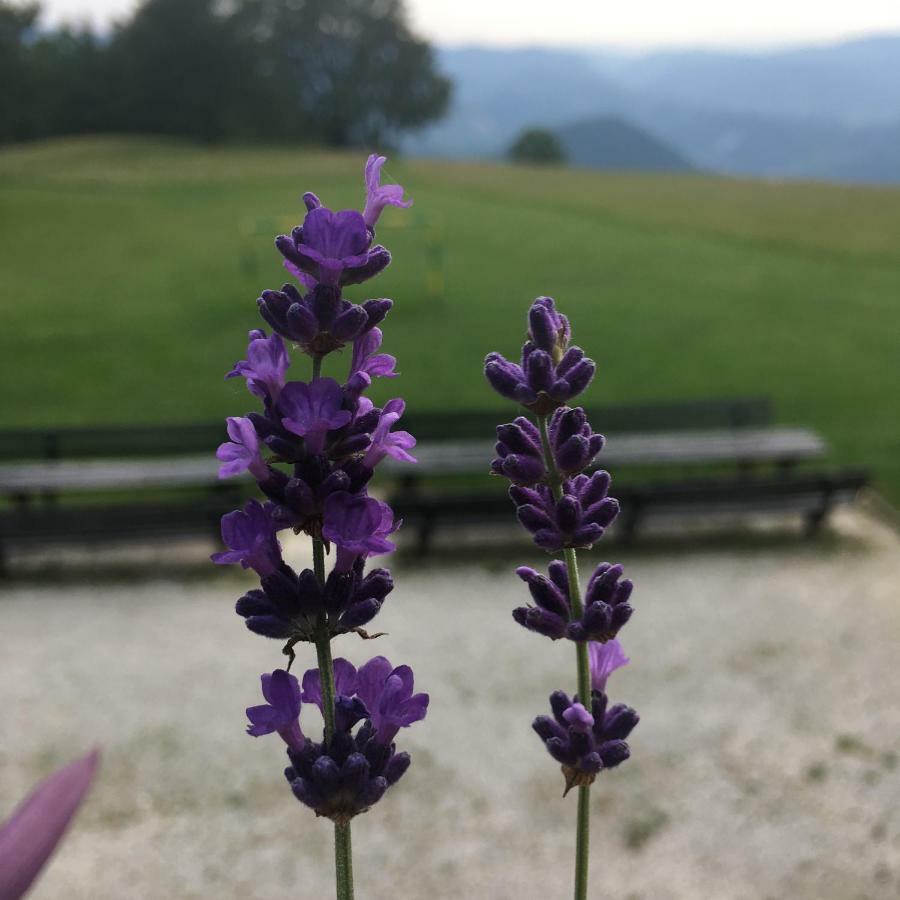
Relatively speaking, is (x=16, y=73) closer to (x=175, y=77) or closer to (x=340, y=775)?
(x=175, y=77)

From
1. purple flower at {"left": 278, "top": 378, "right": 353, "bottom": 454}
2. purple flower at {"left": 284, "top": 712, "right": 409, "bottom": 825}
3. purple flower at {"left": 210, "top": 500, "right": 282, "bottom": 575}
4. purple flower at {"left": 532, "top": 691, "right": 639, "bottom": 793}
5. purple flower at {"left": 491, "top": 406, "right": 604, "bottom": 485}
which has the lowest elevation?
purple flower at {"left": 532, "top": 691, "right": 639, "bottom": 793}

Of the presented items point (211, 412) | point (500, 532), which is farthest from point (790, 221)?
point (500, 532)

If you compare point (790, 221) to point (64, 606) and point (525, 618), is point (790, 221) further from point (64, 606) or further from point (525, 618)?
point (525, 618)

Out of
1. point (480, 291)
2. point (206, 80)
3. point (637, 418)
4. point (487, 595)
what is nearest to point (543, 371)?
point (487, 595)

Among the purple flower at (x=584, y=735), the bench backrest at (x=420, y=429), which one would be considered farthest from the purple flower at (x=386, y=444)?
the bench backrest at (x=420, y=429)

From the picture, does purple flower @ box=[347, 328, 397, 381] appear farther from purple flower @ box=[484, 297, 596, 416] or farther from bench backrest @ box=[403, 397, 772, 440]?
bench backrest @ box=[403, 397, 772, 440]

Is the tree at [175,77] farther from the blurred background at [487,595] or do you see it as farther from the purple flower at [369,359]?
the purple flower at [369,359]

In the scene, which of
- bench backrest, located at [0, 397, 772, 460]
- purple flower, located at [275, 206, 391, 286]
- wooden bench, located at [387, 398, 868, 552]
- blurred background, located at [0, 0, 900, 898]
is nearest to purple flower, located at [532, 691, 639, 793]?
purple flower, located at [275, 206, 391, 286]
